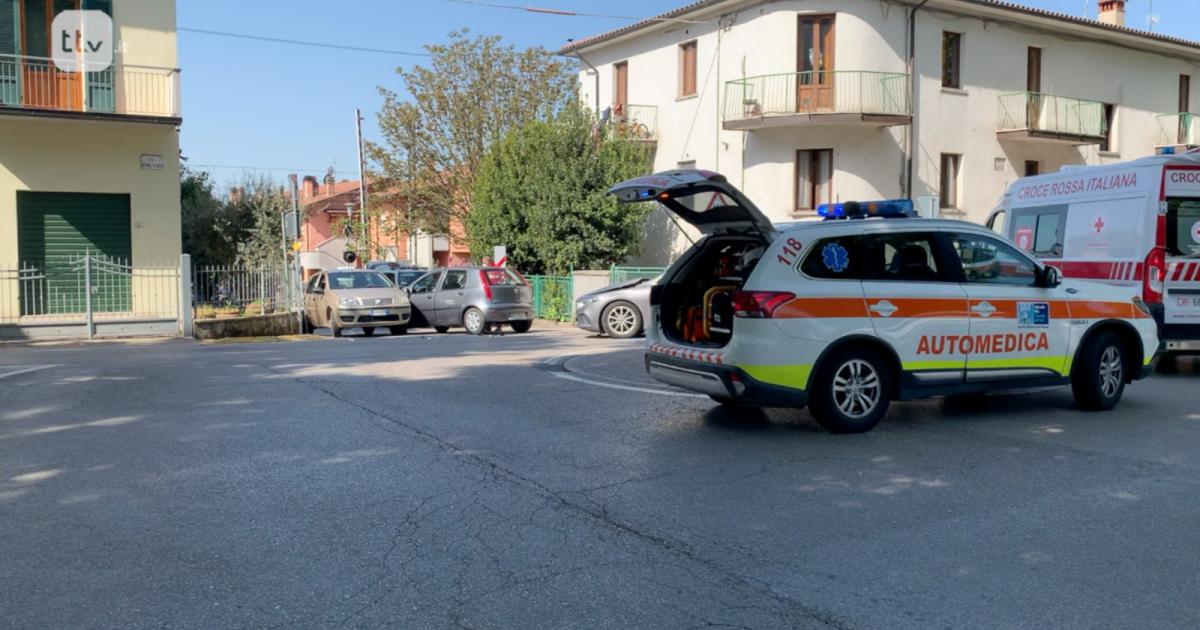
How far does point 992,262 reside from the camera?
8.31m

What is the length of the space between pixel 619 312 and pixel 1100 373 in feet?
33.6

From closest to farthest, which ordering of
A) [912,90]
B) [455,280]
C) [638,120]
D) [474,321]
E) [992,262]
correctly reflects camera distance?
[992,262]
[474,321]
[455,280]
[912,90]
[638,120]

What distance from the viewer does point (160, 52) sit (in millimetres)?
20469

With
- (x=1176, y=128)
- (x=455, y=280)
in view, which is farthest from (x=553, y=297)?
(x=1176, y=128)

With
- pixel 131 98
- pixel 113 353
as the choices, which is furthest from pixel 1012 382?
pixel 131 98

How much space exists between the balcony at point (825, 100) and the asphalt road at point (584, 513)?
1659 cm

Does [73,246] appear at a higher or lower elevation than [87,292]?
higher

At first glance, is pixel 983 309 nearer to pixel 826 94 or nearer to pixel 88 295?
pixel 88 295

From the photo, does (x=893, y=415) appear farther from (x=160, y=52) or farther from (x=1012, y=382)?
(x=160, y=52)

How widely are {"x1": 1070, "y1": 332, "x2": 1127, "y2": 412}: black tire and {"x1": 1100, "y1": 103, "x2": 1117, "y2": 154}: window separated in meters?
25.3

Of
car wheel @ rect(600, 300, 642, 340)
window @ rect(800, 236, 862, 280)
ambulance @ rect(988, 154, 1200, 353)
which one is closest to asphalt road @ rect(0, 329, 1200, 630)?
window @ rect(800, 236, 862, 280)

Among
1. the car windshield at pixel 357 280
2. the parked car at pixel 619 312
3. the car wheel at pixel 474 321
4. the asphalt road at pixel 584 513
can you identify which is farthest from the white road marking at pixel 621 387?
the car windshield at pixel 357 280

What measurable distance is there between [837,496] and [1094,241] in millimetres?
7792

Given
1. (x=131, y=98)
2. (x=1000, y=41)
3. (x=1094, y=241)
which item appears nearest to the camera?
(x=1094, y=241)
